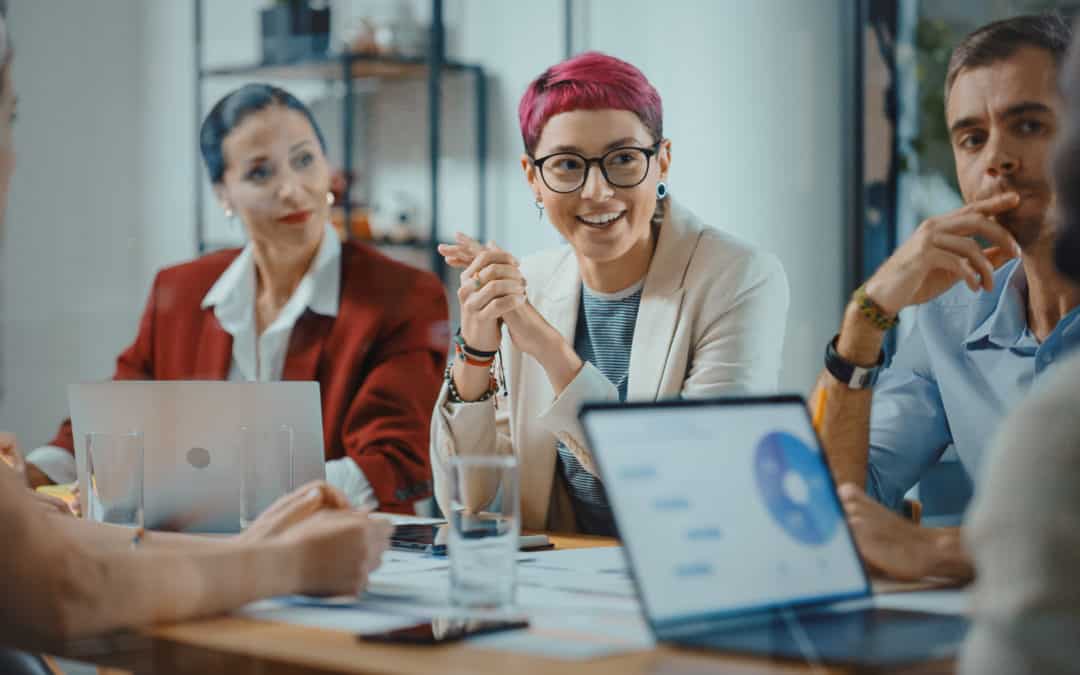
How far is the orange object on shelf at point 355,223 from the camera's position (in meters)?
4.30

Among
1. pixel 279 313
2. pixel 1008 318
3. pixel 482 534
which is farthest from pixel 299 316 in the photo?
pixel 482 534

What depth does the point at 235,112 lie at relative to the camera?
3.10m

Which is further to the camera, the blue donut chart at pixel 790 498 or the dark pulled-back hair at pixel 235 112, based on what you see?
the dark pulled-back hair at pixel 235 112

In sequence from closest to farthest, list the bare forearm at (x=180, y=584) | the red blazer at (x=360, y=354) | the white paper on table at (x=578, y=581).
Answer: the bare forearm at (x=180, y=584) → the white paper on table at (x=578, y=581) → the red blazer at (x=360, y=354)

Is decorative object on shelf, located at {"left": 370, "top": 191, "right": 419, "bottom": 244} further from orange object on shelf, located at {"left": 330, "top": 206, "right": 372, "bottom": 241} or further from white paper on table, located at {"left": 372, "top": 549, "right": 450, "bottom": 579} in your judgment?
white paper on table, located at {"left": 372, "top": 549, "right": 450, "bottom": 579}

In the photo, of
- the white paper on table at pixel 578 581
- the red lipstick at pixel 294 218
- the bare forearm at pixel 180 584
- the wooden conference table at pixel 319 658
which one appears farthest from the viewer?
the red lipstick at pixel 294 218

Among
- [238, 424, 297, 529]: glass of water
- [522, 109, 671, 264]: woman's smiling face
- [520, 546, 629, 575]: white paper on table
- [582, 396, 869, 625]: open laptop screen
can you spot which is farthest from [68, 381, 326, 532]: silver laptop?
[582, 396, 869, 625]: open laptop screen

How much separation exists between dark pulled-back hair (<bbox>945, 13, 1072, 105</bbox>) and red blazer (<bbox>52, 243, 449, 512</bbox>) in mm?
1321

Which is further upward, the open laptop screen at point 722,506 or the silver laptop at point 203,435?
the open laptop screen at point 722,506

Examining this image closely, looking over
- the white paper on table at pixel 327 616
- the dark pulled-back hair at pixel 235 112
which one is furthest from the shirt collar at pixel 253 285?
the white paper on table at pixel 327 616

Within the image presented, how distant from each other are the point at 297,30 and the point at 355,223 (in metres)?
0.65

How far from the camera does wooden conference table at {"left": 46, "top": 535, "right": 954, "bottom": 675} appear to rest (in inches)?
40.8

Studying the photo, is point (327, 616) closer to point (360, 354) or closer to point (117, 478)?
point (117, 478)

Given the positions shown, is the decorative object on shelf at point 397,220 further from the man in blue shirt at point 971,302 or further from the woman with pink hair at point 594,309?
the man in blue shirt at point 971,302
